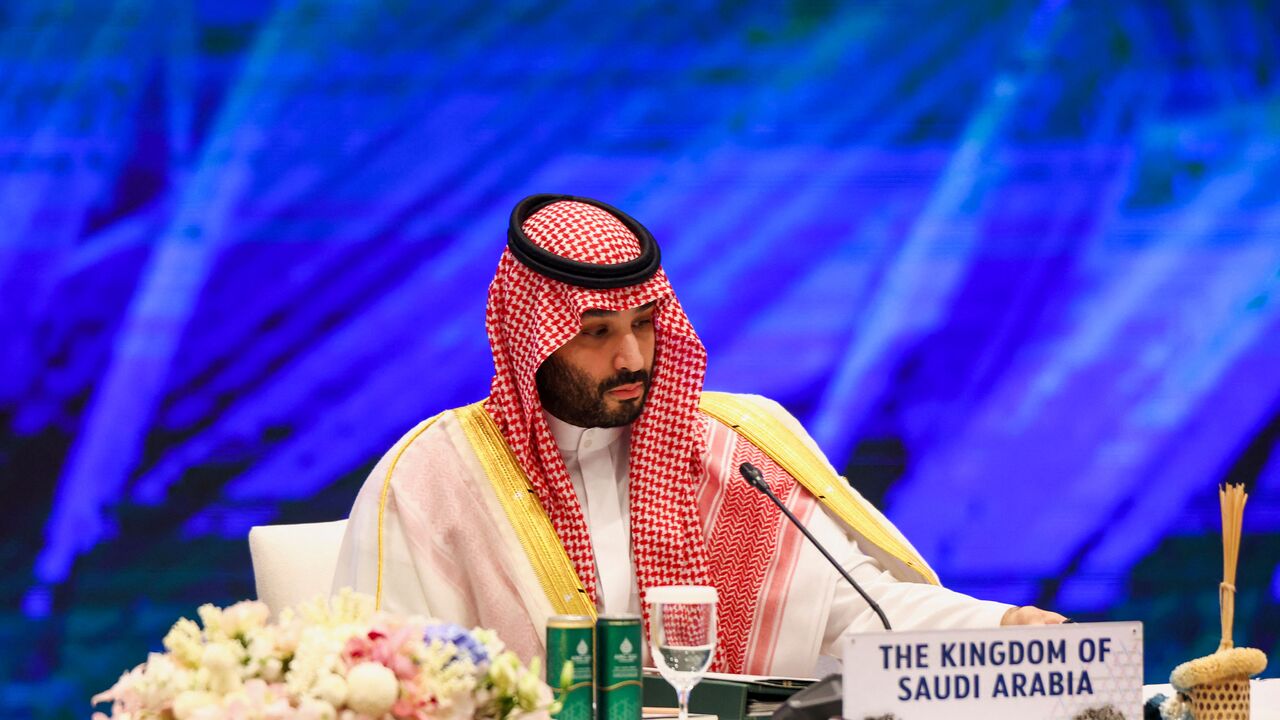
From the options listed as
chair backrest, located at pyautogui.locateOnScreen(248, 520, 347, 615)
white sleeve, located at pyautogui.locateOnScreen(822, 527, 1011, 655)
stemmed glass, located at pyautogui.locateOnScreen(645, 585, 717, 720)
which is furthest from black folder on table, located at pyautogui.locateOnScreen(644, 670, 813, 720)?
chair backrest, located at pyautogui.locateOnScreen(248, 520, 347, 615)

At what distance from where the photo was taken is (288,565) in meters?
2.68

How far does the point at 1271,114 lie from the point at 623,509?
2.96 m

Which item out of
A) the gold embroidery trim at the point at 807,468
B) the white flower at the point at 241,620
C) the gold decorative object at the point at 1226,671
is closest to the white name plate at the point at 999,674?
the gold decorative object at the point at 1226,671

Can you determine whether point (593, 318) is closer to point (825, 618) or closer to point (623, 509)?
point (623, 509)

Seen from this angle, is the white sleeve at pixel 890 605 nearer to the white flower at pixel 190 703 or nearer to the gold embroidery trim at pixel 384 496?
the gold embroidery trim at pixel 384 496

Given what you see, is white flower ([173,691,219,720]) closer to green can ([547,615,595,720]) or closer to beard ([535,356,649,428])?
green can ([547,615,595,720])

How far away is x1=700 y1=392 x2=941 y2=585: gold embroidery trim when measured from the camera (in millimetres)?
2645

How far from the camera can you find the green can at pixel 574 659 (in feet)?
5.08

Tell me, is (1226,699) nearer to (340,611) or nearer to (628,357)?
(340,611)

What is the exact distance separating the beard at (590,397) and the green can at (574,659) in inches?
41.7

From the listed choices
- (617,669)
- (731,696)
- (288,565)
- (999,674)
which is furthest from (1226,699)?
(288,565)

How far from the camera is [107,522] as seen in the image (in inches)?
157

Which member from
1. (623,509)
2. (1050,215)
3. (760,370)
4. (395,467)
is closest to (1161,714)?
(623,509)

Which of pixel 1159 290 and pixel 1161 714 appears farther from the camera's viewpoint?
pixel 1159 290
